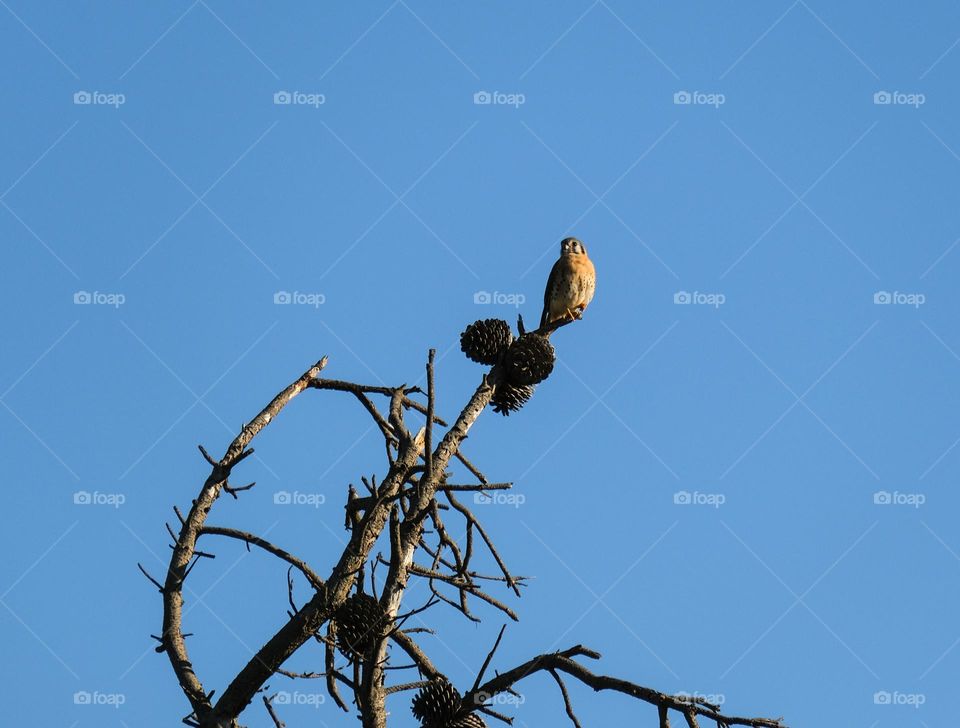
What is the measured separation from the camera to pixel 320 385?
622 cm

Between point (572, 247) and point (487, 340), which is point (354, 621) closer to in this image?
point (487, 340)

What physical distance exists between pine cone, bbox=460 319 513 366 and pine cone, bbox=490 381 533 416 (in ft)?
0.57

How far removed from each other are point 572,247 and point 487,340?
13.9 ft

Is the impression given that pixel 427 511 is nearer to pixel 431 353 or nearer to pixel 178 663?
pixel 431 353

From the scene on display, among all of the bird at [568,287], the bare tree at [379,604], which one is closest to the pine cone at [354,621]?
the bare tree at [379,604]

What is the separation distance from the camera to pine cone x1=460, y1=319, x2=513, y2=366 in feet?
22.2

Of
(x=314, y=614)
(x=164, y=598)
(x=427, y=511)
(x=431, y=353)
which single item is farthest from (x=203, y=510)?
(x=431, y=353)

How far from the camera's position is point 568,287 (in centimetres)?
1027

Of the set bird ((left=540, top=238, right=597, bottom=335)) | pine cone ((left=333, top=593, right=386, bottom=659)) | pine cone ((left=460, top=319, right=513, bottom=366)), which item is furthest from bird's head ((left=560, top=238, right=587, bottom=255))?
pine cone ((left=333, top=593, right=386, bottom=659))

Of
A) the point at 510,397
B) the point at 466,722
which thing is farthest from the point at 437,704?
the point at 510,397

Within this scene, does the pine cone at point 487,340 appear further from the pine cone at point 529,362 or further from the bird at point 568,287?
the bird at point 568,287

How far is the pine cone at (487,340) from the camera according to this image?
677 cm

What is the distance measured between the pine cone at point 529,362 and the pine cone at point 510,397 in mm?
38

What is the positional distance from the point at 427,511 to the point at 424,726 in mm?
973
